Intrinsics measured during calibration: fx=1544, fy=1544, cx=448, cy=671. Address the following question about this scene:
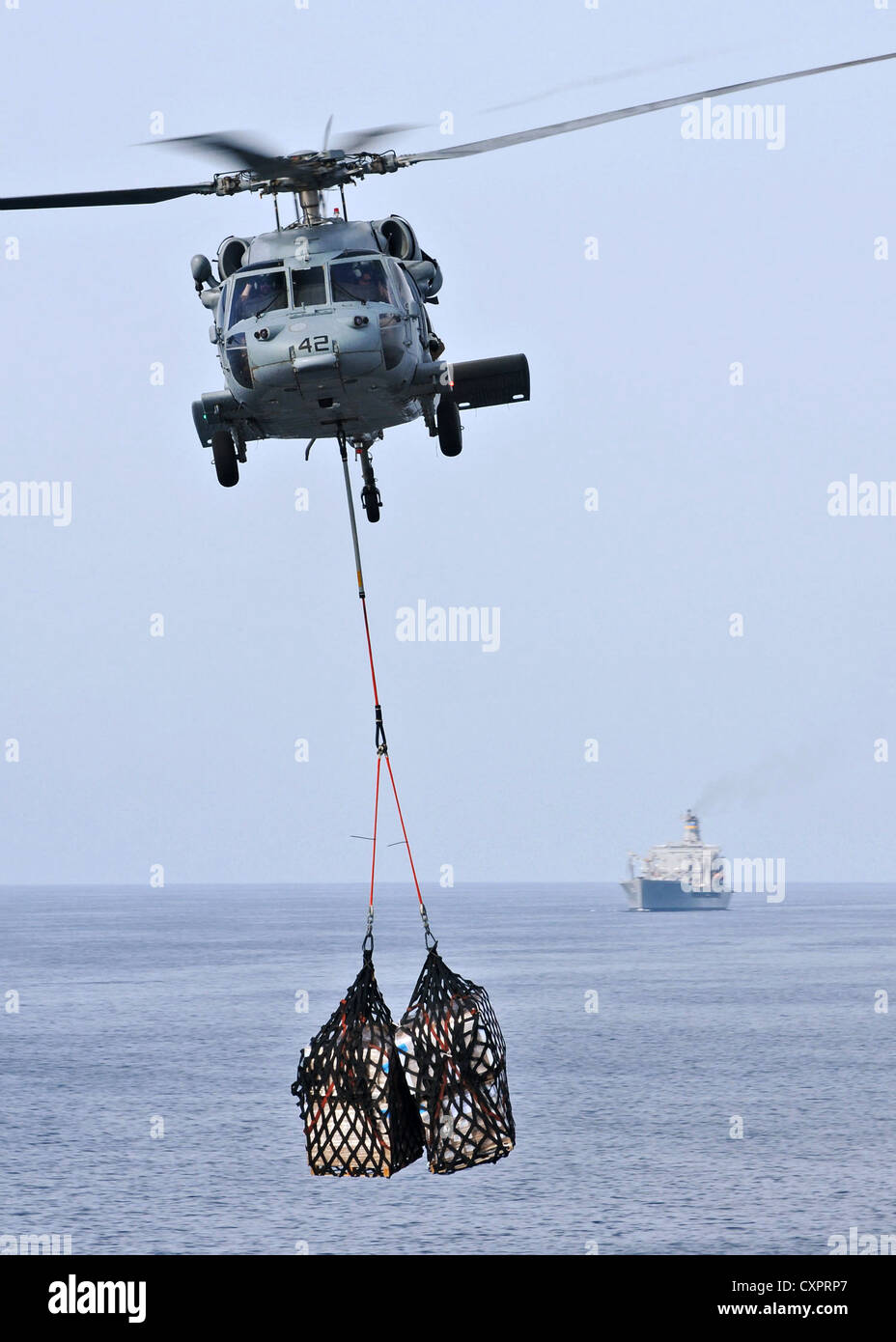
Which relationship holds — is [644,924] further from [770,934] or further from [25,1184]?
Result: [25,1184]

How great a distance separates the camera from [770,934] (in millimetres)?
167500

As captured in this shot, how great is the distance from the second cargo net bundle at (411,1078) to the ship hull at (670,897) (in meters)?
162

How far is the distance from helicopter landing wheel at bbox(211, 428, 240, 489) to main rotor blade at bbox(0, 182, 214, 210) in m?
2.39

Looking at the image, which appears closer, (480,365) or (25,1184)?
(480,365)

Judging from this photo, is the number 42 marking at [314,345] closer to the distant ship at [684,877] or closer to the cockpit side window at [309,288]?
the cockpit side window at [309,288]

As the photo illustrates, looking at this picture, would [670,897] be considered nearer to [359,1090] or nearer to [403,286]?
[359,1090]

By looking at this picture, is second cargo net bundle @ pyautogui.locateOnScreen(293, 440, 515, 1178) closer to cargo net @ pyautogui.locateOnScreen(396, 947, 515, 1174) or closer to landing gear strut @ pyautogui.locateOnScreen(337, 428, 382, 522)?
cargo net @ pyautogui.locateOnScreen(396, 947, 515, 1174)

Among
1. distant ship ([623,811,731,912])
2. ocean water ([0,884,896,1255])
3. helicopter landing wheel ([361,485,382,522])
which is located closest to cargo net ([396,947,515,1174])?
helicopter landing wheel ([361,485,382,522])

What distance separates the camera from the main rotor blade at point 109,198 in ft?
41.9

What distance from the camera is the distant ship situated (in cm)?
17012

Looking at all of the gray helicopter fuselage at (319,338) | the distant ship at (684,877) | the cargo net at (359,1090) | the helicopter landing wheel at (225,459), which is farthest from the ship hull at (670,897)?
the gray helicopter fuselage at (319,338)
